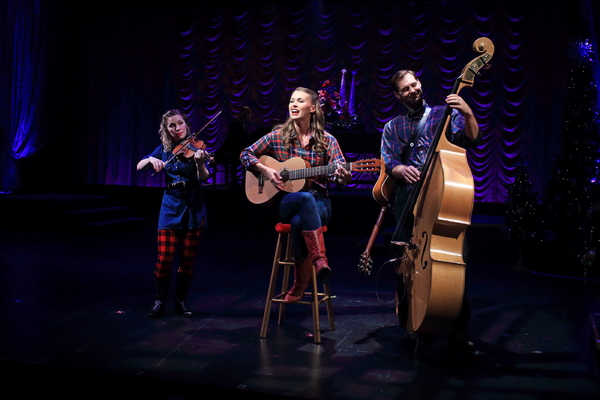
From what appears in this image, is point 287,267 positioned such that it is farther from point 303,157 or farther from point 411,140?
point 411,140

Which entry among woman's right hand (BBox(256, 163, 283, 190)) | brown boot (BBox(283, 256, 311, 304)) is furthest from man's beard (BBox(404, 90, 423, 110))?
brown boot (BBox(283, 256, 311, 304))

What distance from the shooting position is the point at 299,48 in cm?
1191

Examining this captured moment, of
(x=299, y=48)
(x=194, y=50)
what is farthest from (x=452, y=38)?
(x=194, y=50)

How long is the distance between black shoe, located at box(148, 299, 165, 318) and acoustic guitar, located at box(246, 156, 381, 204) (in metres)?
1.17

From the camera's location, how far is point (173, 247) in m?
4.36

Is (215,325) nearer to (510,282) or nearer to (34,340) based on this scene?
(34,340)

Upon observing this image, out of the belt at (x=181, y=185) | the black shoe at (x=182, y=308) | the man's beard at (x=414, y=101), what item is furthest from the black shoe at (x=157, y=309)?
the man's beard at (x=414, y=101)

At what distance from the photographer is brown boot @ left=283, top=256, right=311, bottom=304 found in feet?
12.6

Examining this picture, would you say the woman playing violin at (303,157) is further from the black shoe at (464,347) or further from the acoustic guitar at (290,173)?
the black shoe at (464,347)

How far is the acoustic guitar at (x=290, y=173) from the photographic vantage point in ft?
11.7

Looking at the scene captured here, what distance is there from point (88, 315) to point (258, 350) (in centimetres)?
152

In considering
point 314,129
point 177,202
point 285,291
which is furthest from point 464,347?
point 177,202

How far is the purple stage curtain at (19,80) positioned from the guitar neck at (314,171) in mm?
8916

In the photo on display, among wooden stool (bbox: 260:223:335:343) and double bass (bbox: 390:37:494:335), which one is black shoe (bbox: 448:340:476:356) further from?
wooden stool (bbox: 260:223:335:343)
